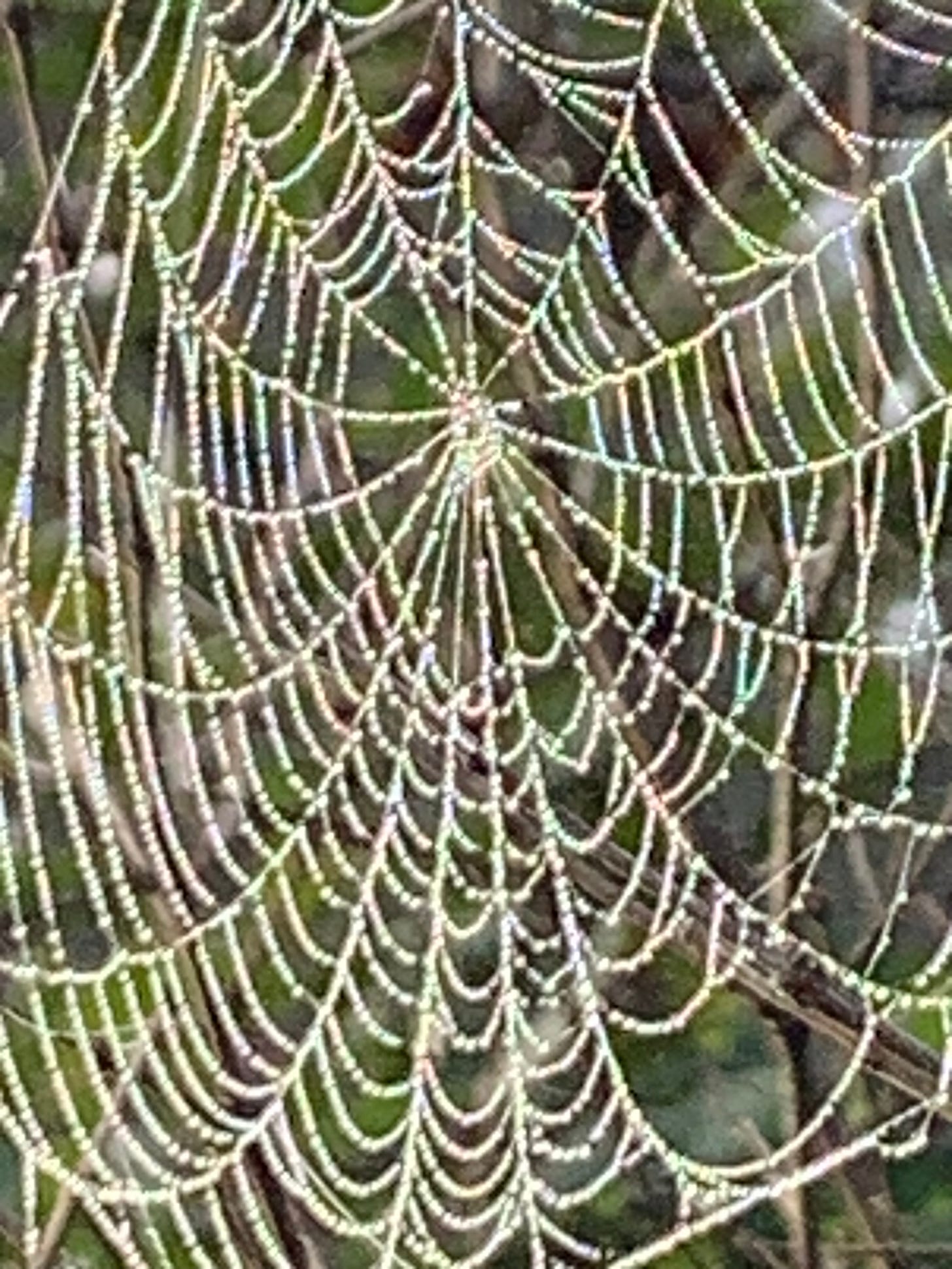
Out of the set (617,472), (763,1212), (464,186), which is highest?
(464,186)

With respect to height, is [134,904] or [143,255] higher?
[143,255]

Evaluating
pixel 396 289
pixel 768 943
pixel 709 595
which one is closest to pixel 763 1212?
pixel 768 943

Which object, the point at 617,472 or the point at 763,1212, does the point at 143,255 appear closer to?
the point at 617,472

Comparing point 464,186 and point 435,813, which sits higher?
point 464,186

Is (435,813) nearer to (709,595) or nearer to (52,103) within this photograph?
(709,595)

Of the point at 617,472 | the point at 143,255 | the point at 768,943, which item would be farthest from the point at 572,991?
the point at 143,255
